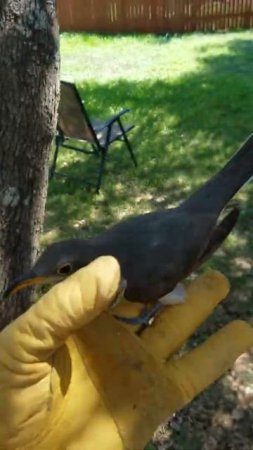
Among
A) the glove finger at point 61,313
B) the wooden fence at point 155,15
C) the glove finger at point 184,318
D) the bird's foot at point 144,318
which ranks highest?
the glove finger at point 61,313

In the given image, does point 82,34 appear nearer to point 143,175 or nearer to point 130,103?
point 130,103

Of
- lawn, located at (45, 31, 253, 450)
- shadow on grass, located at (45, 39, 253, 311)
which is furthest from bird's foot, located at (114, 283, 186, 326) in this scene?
shadow on grass, located at (45, 39, 253, 311)

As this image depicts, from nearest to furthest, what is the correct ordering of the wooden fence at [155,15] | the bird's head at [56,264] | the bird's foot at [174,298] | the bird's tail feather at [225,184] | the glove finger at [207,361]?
the bird's head at [56,264], the glove finger at [207,361], the bird's foot at [174,298], the bird's tail feather at [225,184], the wooden fence at [155,15]

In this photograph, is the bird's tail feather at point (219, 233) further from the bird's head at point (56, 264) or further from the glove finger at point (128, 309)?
the bird's head at point (56, 264)

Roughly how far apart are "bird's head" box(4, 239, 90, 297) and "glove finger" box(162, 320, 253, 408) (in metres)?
0.41

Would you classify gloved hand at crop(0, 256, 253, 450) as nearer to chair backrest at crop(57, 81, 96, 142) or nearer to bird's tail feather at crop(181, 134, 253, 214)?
bird's tail feather at crop(181, 134, 253, 214)

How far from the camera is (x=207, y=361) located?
2.07 m

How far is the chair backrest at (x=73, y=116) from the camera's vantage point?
17.4 ft

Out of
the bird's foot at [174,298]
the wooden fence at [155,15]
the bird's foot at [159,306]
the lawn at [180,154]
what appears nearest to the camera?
the bird's foot at [159,306]

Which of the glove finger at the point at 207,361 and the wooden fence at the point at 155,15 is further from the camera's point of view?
the wooden fence at the point at 155,15

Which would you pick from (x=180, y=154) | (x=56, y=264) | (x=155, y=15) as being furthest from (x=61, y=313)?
(x=155, y=15)

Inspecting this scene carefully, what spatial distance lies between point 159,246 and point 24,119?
2.56ft

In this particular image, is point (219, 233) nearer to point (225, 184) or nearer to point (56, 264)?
point (225, 184)

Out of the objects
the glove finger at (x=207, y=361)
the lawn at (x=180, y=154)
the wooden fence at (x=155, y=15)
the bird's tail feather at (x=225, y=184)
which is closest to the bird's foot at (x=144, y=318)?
the glove finger at (x=207, y=361)
